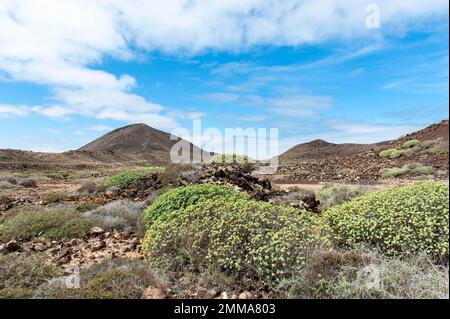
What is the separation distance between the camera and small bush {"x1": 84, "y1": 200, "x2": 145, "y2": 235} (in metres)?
7.44

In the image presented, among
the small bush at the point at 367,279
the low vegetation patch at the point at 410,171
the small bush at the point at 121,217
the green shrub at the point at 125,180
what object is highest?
the low vegetation patch at the point at 410,171

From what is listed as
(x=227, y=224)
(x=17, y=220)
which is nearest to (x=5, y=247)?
(x=17, y=220)

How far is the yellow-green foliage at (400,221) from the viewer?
4070mm

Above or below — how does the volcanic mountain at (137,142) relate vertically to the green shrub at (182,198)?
above

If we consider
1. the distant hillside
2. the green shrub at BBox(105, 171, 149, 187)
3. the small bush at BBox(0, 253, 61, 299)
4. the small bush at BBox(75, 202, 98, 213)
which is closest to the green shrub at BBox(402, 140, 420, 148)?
the distant hillside

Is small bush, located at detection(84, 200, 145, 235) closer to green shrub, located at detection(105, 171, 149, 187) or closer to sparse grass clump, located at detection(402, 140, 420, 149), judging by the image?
green shrub, located at detection(105, 171, 149, 187)

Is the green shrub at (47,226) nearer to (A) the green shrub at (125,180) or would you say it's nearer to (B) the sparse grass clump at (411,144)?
(A) the green shrub at (125,180)

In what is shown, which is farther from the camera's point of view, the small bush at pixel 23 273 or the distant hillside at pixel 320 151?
the distant hillside at pixel 320 151

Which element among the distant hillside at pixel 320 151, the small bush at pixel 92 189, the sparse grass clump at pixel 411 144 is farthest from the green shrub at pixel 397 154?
the small bush at pixel 92 189

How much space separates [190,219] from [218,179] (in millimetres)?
5129

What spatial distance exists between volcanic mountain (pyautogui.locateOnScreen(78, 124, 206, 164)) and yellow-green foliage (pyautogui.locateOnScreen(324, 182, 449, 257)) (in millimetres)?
74959

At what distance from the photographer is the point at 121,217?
26.2 ft

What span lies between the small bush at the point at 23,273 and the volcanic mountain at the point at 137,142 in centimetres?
7394

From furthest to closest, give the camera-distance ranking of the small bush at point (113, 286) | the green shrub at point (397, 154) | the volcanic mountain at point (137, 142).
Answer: the volcanic mountain at point (137, 142) < the green shrub at point (397, 154) < the small bush at point (113, 286)
